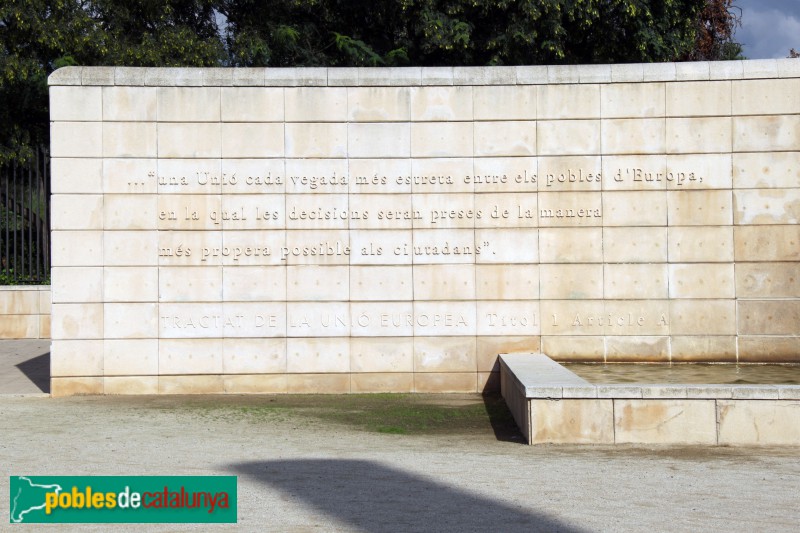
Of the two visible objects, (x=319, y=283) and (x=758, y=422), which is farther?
(x=319, y=283)

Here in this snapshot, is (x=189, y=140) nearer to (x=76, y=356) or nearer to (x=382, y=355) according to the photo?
(x=76, y=356)

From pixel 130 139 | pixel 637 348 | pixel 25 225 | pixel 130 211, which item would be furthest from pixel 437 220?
pixel 25 225


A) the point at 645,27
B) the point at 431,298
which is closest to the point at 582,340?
the point at 431,298

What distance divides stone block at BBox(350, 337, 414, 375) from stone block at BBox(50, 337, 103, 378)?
314 cm

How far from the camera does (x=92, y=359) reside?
12031 mm

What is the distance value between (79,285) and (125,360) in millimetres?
1078

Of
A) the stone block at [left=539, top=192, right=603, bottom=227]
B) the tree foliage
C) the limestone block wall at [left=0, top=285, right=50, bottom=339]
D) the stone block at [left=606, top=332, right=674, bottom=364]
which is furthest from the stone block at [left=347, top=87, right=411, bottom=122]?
the limestone block wall at [left=0, top=285, right=50, bottom=339]

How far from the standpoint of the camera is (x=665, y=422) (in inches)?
347

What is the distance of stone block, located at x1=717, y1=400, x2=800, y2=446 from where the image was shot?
343 inches

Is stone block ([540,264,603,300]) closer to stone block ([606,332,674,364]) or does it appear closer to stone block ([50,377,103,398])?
stone block ([606,332,674,364])

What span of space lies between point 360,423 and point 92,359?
3.93 metres

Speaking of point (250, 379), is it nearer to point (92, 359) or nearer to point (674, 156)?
point (92, 359)

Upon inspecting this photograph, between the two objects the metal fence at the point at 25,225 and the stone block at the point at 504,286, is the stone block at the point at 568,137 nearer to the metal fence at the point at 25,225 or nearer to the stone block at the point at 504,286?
the stone block at the point at 504,286

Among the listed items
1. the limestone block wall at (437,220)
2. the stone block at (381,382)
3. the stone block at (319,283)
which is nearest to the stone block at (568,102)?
Answer: the limestone block wall at (437,220)
